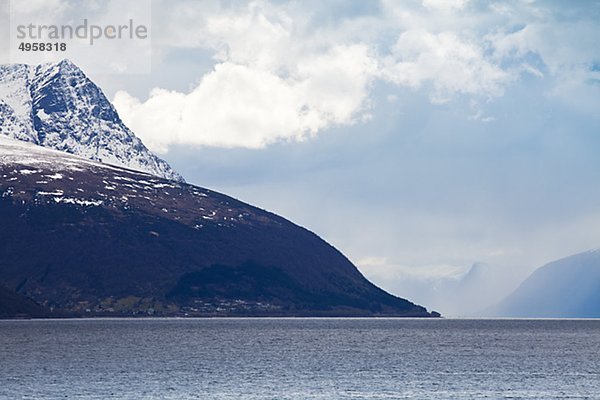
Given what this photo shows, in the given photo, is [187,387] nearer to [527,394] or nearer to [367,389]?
[367,389]

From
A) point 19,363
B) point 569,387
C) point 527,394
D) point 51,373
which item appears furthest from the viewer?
point 19,363

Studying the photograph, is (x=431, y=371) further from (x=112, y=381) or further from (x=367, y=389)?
(x=112, y=381)

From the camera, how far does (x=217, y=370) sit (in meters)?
177

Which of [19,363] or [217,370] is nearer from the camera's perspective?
[217,370]

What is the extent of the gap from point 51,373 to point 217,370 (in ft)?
92.2

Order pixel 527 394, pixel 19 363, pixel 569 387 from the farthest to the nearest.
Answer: pixel 19 363 → pixel 569 387 → pixel 527 394

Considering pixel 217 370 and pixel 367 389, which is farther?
pixel 217 370

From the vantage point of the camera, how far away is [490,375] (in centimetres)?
16962

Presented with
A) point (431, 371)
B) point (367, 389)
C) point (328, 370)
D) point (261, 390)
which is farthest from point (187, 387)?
point (431, 371)

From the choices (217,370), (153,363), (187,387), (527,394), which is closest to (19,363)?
(153,363)

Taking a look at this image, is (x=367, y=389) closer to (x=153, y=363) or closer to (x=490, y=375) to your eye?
(x=490, y=375)

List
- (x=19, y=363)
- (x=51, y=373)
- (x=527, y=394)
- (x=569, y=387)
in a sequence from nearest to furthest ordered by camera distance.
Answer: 1. (x=527, y=394)
2. (x=569, y=387)
3. (x=51, y=373)
4. (x=19, y=363)

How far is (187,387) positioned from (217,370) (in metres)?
31.2

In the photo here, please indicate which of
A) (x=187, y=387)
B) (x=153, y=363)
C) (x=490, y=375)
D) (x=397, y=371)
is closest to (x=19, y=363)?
(x=153, y=363)
